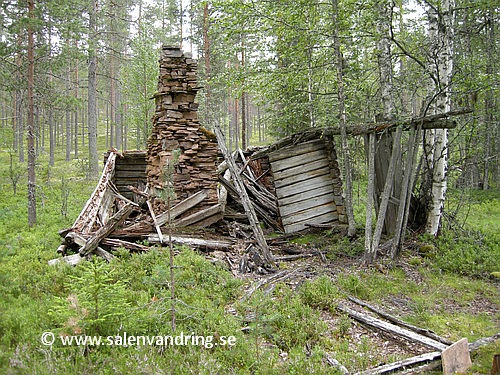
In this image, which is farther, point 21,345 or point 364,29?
point 364,29

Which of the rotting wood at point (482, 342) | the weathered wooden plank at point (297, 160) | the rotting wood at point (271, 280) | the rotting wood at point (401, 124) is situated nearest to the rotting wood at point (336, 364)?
the rotting wood at point (482, 342)

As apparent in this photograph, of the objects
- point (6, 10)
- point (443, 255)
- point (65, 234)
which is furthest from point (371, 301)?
point (6, 10)

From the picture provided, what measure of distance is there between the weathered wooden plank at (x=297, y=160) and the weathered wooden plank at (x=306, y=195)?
85 cm

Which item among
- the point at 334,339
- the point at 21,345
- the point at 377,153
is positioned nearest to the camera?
the point at 21,345

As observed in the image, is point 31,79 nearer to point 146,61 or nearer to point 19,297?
point 146,61

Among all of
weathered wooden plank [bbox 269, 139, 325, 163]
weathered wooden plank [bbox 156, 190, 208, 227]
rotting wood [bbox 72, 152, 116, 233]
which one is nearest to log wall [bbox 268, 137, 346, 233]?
weathered wooden plank [bbox 269, 139, 325, 163]

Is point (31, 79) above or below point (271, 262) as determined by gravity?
above

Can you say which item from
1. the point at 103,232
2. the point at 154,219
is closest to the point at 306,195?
the point at 154,219

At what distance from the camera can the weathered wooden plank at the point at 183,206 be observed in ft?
30.2

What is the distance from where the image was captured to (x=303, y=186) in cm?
1100

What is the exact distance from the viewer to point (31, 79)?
480 inches

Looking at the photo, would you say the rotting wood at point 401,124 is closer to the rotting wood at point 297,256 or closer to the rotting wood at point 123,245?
the rotting wood at point 297,256

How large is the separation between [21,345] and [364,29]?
8587 millimetres

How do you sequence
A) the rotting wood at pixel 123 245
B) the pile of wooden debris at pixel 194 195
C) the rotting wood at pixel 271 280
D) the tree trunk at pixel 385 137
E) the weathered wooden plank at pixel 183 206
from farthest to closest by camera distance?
the weathered wooden plank at pixel 183 206, the tree trunk at pixel 385 137, the pile of wooden debris at pixel 194 195, the rotting wood at pixel 123 245, the rotting wood at pixel 271 280
